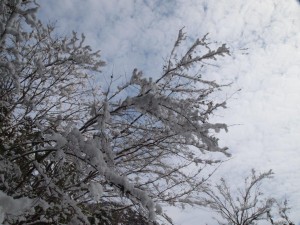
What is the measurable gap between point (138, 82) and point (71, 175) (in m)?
1.75

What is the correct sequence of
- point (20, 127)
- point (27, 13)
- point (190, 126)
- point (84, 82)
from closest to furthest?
point (190, 126), point (27, 13), point (20, 127), point (84, 82)

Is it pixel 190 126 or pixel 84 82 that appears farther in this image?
pixel 84 82

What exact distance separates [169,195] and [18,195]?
8.79ft

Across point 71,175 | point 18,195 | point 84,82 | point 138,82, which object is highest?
point 84,82

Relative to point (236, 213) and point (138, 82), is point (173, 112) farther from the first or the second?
point (236, 213)

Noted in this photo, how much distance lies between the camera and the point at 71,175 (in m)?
3.90

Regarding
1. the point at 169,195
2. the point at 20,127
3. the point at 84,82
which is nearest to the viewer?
the point at 20,127

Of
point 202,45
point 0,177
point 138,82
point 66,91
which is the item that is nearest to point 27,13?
point 138,82

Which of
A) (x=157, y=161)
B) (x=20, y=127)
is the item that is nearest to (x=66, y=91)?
(x=20, y=127)

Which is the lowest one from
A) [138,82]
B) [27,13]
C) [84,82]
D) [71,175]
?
[71,175]

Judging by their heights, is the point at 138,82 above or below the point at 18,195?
above

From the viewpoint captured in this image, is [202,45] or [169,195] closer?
[202,45]

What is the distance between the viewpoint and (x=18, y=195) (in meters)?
2.87

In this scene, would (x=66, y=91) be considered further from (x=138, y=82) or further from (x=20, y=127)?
(x=138, y=82)
